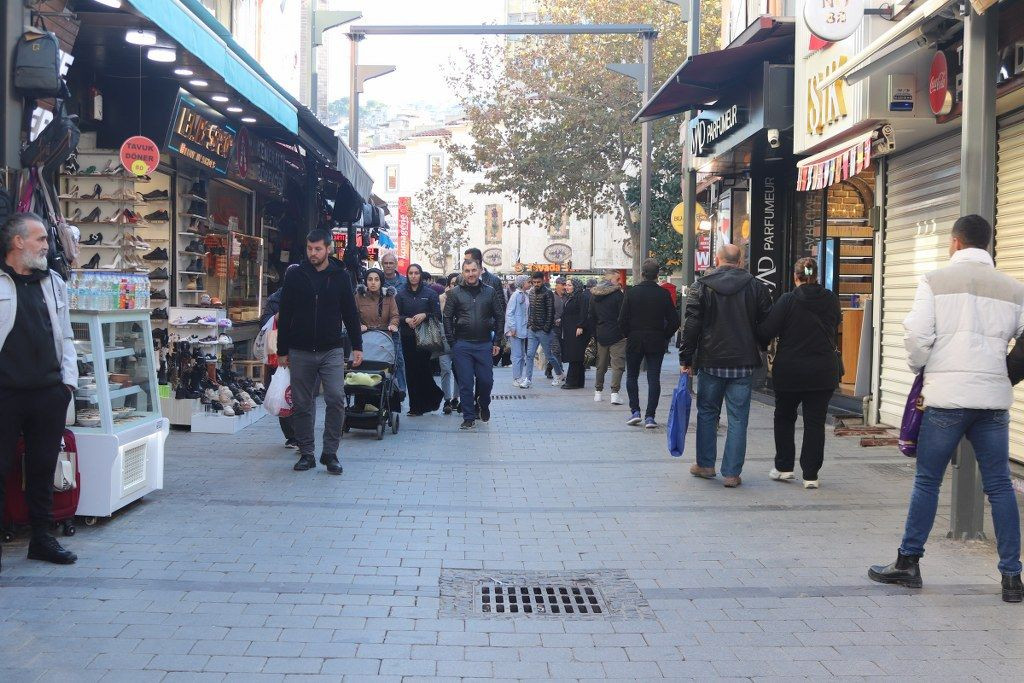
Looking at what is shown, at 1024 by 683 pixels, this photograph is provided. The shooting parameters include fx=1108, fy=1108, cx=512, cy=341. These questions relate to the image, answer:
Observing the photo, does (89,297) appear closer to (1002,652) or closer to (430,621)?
(430,621)

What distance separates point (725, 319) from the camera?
876cm

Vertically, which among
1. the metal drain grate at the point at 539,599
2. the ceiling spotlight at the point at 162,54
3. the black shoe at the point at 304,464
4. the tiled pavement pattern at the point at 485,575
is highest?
the ceiling spotlight at the point at 162,54

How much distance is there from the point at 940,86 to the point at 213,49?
6069 millimetres

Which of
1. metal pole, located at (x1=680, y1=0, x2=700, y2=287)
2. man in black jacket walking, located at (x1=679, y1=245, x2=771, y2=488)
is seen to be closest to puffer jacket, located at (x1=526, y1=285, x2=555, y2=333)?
metal pole, located at (x1=680, y1=0, x2=700, y2=287)

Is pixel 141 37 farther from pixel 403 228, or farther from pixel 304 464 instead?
pixel 403 228

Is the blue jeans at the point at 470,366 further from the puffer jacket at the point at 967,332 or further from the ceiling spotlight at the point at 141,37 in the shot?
the puffer jacket at the point at 967,332

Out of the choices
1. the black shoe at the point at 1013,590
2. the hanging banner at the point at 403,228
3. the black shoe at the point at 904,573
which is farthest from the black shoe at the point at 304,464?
the hanging banner at the point at 403,228

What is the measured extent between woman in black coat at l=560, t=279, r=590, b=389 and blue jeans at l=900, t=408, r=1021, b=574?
39.4ft

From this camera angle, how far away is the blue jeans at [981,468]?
551cm

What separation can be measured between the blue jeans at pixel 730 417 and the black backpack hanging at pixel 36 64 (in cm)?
515

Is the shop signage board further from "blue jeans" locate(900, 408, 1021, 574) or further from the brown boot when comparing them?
A: "blue jeans" locate(900, 408, 1021, 574)

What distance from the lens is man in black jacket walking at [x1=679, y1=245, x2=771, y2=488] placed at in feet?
28.5

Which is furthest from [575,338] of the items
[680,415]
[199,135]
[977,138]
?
[977,138]

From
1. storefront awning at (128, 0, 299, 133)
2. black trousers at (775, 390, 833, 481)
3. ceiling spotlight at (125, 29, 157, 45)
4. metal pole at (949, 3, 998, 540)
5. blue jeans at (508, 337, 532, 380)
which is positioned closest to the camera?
metal pole at (949, 3, 998, 540)
